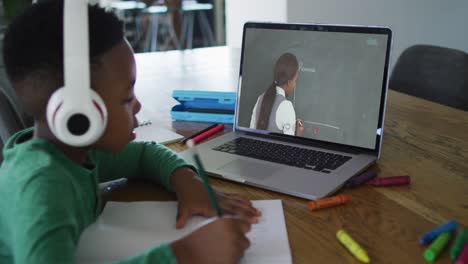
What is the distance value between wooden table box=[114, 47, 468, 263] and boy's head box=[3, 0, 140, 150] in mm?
237

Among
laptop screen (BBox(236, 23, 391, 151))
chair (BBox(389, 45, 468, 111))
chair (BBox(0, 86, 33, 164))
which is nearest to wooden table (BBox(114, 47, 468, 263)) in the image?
laptop screen (BBox(236, 23, 391, 151))

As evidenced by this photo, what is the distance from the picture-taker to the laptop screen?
98 cm

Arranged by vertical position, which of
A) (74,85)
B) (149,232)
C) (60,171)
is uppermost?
(74,85)

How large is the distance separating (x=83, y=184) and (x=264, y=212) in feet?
0.94

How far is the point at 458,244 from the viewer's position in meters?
0.67

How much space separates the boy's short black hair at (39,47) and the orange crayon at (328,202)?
39 cm

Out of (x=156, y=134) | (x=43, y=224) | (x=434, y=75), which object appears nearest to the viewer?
(x=43, y=224)

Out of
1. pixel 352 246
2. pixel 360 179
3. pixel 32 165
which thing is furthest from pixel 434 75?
pixel 32 165

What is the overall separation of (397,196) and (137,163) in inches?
18.7

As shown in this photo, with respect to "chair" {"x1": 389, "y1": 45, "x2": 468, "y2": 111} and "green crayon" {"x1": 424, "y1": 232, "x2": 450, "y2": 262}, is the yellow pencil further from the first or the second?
"chair" {"x1": 389, "y1": 45, "x2": 468, "y2": 111}

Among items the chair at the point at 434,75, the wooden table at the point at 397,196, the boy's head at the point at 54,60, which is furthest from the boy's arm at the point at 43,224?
the chair at the point at 434,75

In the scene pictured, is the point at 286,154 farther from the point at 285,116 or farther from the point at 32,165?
the point at 32,165

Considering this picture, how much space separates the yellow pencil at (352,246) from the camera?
66cm

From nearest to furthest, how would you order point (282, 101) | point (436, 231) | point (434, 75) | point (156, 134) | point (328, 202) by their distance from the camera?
point (436, 231) → point (328, 202) → point (282, 101) → point (156, 134) → point (434, 75)
